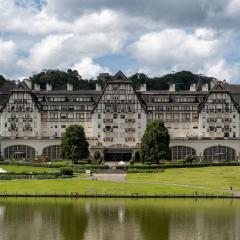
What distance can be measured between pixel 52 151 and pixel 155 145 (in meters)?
32.3

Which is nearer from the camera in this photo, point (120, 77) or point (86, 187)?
point (86, 187)

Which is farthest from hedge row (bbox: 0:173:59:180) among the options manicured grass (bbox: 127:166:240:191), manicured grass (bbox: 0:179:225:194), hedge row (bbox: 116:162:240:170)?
hedge row (bbox: 116:162:240:170)

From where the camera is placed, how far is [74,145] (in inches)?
5910

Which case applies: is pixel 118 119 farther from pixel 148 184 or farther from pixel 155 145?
pixel 148 184

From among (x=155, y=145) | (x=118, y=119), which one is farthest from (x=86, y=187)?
(x=118, y=119)

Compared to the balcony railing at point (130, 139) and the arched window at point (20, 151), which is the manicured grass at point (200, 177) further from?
the arched window at point (20, 151)

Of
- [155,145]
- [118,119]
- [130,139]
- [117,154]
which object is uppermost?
[118,119]

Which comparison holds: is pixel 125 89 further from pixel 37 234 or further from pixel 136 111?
pixel 37 234

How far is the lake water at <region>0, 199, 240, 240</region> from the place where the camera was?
62969 millimetres

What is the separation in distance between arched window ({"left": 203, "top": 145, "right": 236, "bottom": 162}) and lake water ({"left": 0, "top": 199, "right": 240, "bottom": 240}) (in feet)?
233

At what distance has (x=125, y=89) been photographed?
16900 centimetres

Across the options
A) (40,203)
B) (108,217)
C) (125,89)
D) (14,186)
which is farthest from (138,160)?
(108,217)

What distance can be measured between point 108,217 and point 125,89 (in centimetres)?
9605

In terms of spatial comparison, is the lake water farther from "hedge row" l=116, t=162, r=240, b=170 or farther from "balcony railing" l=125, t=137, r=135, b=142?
"balcony railing" l=125, t=137, r=135, b=142
